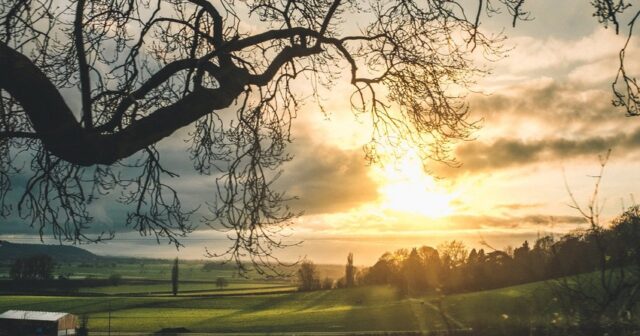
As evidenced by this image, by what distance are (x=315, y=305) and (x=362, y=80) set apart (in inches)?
2365

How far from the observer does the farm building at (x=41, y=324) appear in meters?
31.7

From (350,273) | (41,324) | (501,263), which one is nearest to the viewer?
(41,324)

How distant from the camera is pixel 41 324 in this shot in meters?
32.6

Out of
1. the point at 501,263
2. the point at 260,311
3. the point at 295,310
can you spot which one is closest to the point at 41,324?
the point at 260,311

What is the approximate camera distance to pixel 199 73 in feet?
15.8

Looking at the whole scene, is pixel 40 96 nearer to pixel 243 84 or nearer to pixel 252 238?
pixel 243 84

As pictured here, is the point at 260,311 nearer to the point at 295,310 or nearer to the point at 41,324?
the point at 295,310

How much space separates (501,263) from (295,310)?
886 inches

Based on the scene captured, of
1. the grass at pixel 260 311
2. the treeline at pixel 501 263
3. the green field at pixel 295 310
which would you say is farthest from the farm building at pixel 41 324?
the treeline at pixel 501 263

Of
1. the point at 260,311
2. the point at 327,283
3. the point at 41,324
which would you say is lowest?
the point at 260,311

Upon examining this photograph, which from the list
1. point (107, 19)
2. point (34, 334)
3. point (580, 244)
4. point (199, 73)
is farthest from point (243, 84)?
point (34, 334)

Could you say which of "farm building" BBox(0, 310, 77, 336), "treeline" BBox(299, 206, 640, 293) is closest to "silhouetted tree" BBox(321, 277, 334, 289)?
"treeline" BBox(299, 206, 640, 293)

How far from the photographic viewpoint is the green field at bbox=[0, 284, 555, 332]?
38.6 meters

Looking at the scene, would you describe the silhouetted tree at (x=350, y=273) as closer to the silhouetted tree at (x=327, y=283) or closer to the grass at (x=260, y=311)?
the silhouetted tree at (x=327, y=283)
